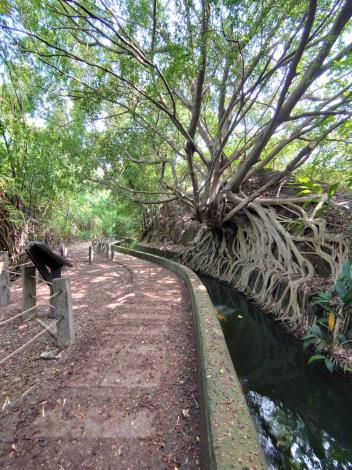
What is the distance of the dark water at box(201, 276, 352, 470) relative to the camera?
2.16 meters

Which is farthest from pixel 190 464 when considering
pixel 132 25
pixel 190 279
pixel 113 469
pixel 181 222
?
pixel 181 222

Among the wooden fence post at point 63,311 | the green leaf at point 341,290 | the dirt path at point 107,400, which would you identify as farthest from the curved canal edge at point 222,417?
the green leaf at point 341,290

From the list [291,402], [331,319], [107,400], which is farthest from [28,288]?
[331,319]

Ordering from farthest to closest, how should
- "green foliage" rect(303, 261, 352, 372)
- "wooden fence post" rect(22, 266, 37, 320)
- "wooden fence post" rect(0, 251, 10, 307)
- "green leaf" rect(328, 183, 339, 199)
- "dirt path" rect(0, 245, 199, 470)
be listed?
"green leaf" rect(328, 183, 339, 199)
"wooden fence post" rect(0, 251, 10, 307)
"wooden fence post" rect(22, 266, 37, 320)
"green foliage" rect(303, 261, 352, 372)
"dirt path" rect(0, 245, 199, 470)

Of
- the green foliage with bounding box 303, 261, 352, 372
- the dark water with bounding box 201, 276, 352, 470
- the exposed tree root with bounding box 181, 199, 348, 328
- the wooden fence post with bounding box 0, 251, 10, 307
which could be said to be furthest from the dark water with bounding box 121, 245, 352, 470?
the wooden fence post with bounding box 0, 251, 10, 307

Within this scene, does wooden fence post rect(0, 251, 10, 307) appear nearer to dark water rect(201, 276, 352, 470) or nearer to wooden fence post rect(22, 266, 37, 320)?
wooden fence post rect(22, 266, 37, 320)

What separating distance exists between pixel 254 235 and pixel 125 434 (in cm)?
552

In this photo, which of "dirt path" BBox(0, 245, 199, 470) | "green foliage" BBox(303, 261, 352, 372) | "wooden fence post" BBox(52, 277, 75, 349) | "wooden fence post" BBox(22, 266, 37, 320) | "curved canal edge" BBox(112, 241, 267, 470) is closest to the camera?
"curved canal edge" BBox(112, 241, 267, 470)

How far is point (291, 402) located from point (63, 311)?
2.82m

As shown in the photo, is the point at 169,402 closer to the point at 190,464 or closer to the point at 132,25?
the point at 190,464

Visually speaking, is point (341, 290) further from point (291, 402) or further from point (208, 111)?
point (208, 111)

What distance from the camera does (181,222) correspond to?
11.9m

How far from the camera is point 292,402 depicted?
269 centimetres

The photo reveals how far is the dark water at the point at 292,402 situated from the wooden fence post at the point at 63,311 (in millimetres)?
2225
